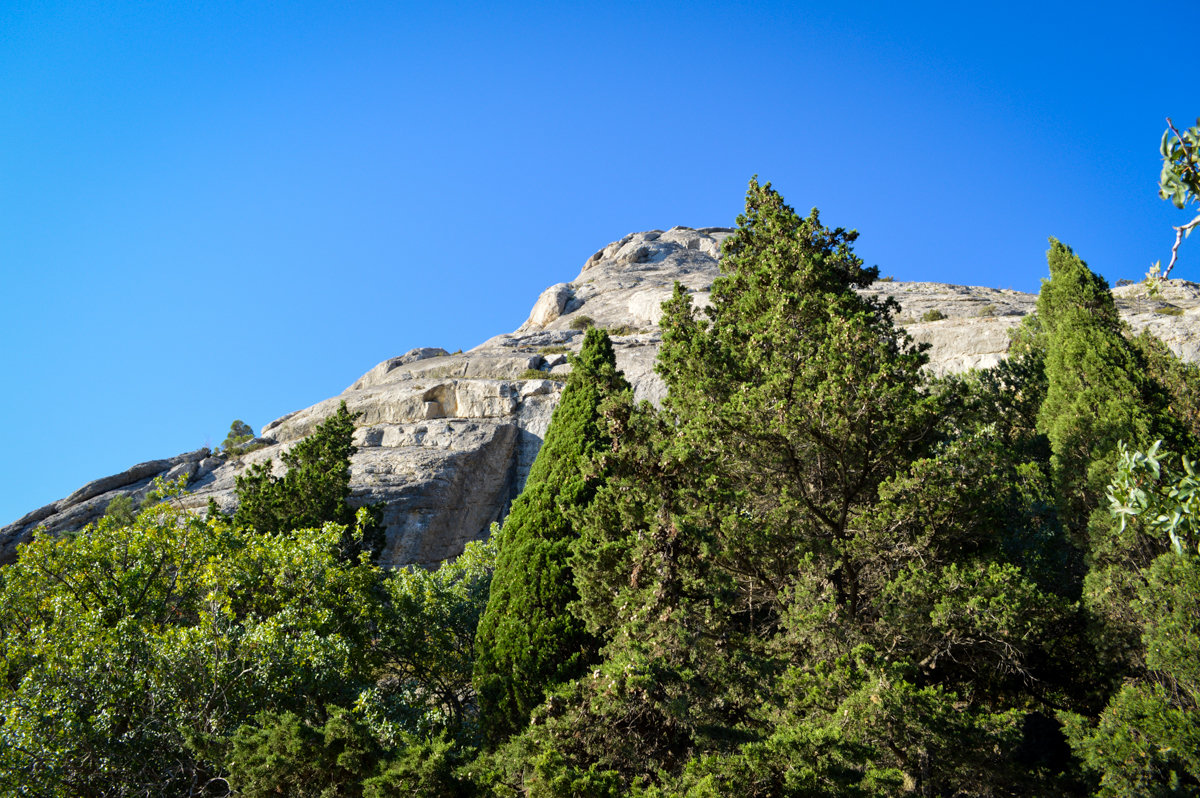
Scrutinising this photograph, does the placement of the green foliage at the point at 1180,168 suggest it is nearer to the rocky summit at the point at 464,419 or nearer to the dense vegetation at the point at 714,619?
the dense vegetation at the point at 714,619

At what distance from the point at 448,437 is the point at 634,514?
2434 centimetres

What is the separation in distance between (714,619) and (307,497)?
17175 mm

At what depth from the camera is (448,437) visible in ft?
115

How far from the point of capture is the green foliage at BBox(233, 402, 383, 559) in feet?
78.4

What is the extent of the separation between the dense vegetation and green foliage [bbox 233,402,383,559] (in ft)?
28.6

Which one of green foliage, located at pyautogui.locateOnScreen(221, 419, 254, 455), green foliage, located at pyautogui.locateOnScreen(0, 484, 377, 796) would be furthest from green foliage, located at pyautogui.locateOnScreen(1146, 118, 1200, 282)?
green foliage, located at pyautogui.locateOnScreen(221, 419, 254, 455)

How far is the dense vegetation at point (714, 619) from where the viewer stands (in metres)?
9.58

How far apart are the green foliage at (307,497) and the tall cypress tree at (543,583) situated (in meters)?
10.6

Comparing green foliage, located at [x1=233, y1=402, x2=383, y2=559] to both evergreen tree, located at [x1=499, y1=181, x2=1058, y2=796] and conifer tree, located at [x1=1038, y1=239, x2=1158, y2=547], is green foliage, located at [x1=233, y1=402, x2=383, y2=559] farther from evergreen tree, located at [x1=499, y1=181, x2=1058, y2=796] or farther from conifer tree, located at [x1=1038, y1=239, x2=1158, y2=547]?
conifer tree, located at [x1=1038, y1=239, x2=1158, y2=547]

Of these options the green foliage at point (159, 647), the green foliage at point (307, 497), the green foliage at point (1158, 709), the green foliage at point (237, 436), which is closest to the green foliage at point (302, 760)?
the green foliage at point (159, 647)

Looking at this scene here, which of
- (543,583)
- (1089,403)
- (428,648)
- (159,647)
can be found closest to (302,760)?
(159,647)

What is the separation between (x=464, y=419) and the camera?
120ft

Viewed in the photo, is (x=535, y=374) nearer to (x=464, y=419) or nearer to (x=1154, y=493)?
(x=464, y=419)

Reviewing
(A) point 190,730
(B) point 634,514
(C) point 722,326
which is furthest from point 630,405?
(A) point 190,730
